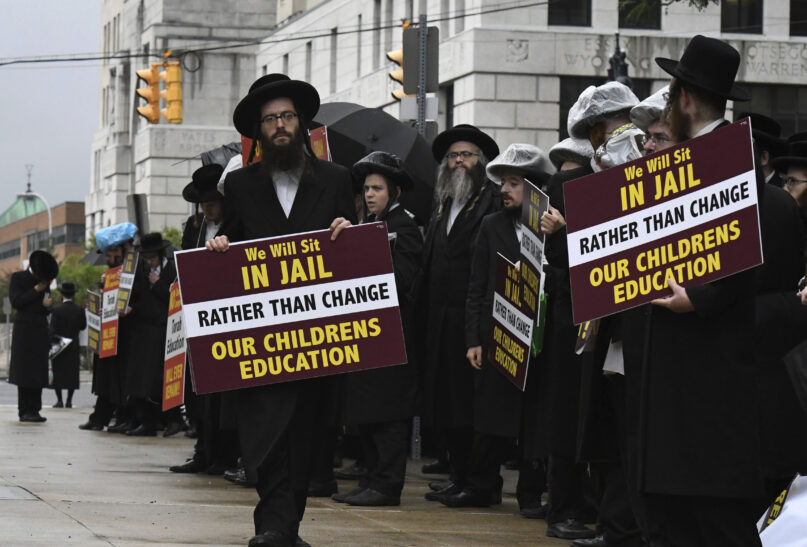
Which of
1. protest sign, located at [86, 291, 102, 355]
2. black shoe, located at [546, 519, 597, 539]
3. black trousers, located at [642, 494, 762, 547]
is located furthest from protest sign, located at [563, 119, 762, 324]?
protest sign, located at [86, 291, 102, 355]

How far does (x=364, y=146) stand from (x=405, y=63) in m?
2.16

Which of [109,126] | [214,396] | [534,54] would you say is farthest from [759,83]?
[109,126]

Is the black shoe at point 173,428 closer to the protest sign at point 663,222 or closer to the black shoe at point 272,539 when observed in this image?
the black shoe at point 272,539

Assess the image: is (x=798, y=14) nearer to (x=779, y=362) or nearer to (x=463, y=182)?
(x=463, y=182)

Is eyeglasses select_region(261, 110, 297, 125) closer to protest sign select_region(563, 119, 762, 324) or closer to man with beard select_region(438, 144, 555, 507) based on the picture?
man with beard select_region(438, 144, 555, 507)

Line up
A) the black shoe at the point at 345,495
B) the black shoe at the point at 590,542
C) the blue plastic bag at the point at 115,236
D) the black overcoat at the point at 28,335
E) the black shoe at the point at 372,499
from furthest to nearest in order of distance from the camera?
the black overcoat at the point at 28,335
the blue plastic bag at the point at 115,236
the black shoe at the point at 345,495
the black shoe at the point at 372,499
the black shoe at the point at 590,542

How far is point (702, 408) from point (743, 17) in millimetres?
33196

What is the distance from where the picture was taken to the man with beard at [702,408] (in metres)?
5.16

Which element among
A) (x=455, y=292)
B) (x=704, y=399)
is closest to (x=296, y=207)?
(x=455, y=292)

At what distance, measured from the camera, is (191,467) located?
11953mm

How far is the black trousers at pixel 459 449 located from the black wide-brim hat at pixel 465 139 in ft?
5.65

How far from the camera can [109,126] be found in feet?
257

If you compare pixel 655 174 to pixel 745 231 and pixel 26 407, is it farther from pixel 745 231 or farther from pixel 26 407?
pixel 26 407

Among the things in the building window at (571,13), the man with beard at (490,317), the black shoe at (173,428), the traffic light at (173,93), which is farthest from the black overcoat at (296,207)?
the building window at (571,13)
